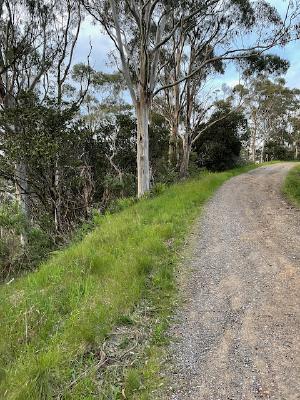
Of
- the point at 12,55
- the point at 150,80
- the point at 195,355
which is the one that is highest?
the point at 12,55

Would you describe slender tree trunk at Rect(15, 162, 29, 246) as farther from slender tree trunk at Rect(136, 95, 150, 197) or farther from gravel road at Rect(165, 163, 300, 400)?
gravel road at Rect(165, 163, 300, 400)

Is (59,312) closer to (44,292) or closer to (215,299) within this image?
(44,292)

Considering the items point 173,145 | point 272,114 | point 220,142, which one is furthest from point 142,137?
point 272,114

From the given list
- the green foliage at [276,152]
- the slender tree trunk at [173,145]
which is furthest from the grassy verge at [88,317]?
the green foliage at [276,152]

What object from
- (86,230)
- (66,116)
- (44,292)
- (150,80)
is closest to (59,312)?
(44,292)

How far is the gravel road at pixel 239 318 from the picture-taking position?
3121 mm

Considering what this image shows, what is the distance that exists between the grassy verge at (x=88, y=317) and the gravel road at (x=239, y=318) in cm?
29

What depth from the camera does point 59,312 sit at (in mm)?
4262

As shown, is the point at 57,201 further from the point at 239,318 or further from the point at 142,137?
the point at 239,318

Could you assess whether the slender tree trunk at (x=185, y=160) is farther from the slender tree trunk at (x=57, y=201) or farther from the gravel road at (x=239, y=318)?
the gravel road at (x=239, y=318)

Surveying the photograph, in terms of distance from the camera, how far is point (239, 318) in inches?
163

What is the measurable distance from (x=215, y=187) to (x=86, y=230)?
7.25 m

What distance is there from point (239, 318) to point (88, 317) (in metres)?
1.66

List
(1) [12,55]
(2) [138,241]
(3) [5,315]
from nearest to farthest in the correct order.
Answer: (3) [5,315] → (2) [138,241] → (1) [12,55]
